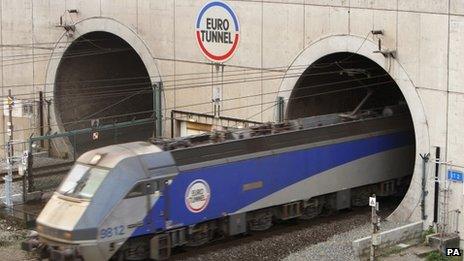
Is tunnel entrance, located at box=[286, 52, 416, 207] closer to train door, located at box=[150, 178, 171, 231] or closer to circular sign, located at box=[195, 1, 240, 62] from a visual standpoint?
circular sign, located at box=[195, 1, 240, 62]

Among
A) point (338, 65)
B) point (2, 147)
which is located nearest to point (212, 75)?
point (338, 65)

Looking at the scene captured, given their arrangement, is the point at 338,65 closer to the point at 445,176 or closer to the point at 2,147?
the point at 445,176

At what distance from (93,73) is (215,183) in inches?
700

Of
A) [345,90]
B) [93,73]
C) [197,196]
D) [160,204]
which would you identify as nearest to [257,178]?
[197,196]

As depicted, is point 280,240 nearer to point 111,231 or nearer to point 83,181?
point 111,231

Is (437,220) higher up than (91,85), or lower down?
lower down

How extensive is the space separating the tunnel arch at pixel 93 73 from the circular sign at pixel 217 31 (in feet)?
13.6

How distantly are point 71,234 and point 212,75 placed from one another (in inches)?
505

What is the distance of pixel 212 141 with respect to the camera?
77.1 feet

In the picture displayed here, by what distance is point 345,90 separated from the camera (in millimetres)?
32406

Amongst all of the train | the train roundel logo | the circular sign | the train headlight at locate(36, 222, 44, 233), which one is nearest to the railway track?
the train

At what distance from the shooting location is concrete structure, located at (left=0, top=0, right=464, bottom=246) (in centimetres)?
2503

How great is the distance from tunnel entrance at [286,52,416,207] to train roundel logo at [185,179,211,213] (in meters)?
7.59

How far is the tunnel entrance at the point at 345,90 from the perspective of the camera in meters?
29.5
